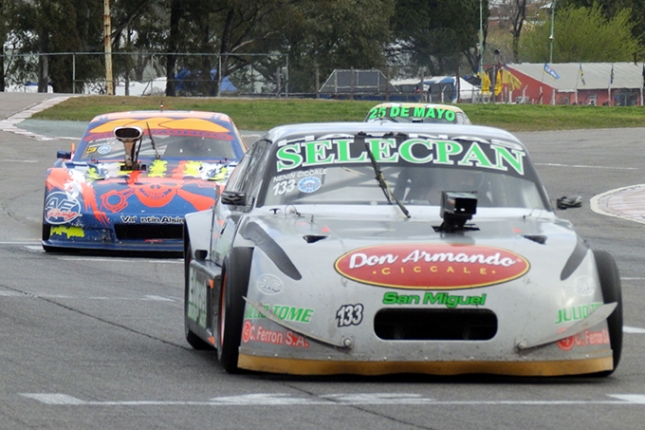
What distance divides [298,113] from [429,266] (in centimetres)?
3771

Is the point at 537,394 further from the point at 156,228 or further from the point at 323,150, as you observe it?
the point at 156,228

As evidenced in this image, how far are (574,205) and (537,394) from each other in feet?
6.56

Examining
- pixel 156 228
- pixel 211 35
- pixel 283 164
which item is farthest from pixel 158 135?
pixel 211 35

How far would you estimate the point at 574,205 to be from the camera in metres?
7.56

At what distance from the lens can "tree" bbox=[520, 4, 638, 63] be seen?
327ft

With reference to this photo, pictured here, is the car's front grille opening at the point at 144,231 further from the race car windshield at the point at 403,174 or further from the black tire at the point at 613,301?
the black tire at the point at 613,301

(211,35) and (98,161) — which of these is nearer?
(98,161)

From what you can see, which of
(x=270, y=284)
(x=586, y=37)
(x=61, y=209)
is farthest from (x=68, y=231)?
(x=586, y=37)

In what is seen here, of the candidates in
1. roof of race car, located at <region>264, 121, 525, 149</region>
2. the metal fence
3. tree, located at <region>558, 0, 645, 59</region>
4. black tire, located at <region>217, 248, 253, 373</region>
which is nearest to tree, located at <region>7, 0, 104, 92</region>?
the metal fence

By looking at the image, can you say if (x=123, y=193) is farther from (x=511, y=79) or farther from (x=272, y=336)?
(x=511, y=79)

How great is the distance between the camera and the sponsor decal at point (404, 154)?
7.07 meters

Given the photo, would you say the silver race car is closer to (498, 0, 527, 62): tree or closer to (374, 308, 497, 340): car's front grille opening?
(374, 308, 497, 340): car's front grille opening

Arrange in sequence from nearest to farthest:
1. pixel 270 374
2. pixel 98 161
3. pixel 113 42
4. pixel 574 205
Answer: pixel 270 374 < pixel 574 205 < pixel 98 161 < pixel 113 42

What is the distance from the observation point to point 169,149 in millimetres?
13836
